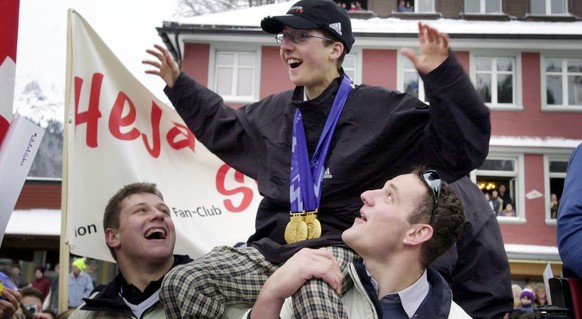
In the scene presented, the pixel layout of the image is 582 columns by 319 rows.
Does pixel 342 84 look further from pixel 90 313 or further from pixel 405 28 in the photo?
pixel 405 28

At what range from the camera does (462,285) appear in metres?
4.09

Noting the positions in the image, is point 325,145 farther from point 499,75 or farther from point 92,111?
point 499,75

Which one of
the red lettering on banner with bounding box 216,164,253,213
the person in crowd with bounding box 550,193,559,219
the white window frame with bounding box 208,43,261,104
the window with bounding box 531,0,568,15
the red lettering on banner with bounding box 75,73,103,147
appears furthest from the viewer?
the window with bounding box 531,0,568,15

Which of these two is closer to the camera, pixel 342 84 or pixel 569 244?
Answer: pixel 569 244

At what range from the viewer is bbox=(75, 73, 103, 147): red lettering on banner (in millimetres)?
6059

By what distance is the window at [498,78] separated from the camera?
23734 millimetres

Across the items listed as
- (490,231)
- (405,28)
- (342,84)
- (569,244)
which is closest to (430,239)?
(569,244)

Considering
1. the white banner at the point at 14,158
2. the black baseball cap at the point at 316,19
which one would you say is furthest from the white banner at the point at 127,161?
the black baseball cap at the point at 316,19

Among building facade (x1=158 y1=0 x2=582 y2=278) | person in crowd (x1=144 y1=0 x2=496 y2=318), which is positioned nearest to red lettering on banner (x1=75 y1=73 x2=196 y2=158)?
person in crowd (x1=144 y1=0 x2=496 y2=318)

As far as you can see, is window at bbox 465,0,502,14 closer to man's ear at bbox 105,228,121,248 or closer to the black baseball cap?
man's ear at bbox 105,228,121,248

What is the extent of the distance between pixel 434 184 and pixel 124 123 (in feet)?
13.6

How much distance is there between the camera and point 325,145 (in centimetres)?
309

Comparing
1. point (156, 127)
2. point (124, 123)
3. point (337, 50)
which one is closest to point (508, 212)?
point (156, 127)

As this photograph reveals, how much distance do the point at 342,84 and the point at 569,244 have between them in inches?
47.7
